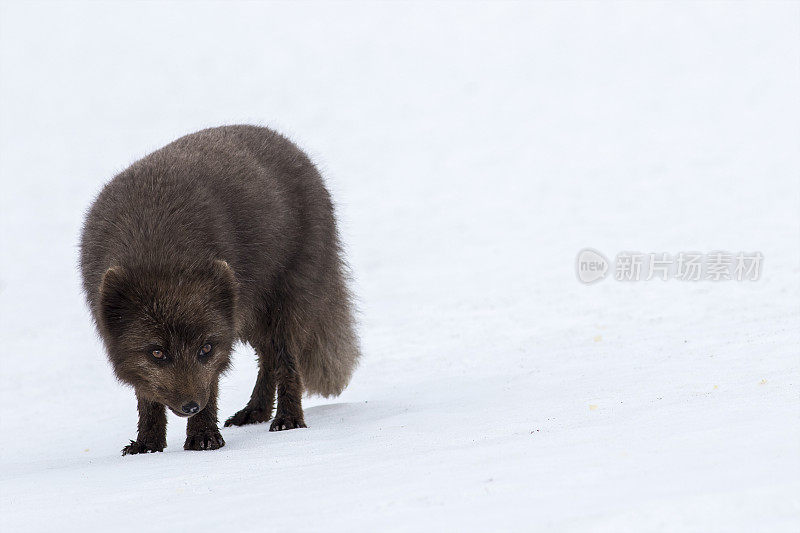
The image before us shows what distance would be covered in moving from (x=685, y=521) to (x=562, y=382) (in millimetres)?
4108

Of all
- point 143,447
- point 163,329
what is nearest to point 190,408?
point 163,329

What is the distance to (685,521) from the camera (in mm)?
2836

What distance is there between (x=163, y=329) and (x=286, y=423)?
165cm

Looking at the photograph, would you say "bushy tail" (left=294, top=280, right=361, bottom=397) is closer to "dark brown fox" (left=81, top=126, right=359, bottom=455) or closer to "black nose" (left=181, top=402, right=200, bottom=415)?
"dark brown fox" (left=81, top=126, right=359, bottom=455)

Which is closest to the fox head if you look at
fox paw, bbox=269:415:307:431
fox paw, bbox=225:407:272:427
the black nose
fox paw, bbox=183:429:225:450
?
the black nose

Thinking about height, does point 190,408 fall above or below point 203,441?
above

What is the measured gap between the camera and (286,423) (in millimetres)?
6695

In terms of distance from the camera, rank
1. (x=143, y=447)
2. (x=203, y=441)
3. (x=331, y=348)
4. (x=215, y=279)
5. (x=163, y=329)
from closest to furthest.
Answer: (x=163, y=329) → (x=215, y=279) → (x=203, y=441) → (x=143, y=447) → (x=331, y=348)

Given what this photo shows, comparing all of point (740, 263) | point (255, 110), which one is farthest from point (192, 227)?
point (255, 110)

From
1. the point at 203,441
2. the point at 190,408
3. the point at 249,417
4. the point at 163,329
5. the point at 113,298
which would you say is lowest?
the point at 249,417

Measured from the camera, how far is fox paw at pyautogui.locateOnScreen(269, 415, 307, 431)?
6.67 meters

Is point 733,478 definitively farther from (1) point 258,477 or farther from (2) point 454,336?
(2) point 454,336

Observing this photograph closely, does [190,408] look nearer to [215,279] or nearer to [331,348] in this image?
[215,279]

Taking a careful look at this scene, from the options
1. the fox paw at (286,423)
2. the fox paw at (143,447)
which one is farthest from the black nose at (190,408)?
the fox paw at (286,423)
